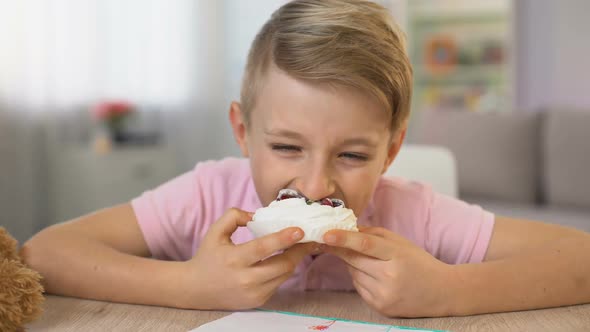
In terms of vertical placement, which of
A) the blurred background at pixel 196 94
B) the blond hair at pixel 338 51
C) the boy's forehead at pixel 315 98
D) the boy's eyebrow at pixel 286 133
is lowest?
the blurred background at pixel 196 94

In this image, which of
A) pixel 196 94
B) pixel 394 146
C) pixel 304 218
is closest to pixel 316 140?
pixel 304 218

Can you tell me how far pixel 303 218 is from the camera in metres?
0.79

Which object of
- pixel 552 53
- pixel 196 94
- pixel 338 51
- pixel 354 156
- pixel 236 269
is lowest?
pixel 196 94

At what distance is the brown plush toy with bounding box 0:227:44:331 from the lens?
2.36 ft

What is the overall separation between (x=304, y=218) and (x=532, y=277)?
33 cm

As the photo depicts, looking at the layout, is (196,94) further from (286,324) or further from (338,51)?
(286,324)

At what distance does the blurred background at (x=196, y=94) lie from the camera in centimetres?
387

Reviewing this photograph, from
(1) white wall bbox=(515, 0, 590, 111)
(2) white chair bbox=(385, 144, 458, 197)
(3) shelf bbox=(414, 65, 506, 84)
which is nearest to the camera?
(2) white chair bbox=(385, 144, 458, 197)

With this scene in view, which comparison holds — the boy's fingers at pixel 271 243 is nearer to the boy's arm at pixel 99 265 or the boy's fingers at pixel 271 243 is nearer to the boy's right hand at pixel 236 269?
the boy's right hand at pixel 236 269

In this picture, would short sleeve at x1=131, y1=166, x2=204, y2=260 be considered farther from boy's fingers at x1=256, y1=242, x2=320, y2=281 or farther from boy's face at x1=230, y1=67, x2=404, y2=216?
boy's fingers at x1=256, y1=242, x2=320, y2=281

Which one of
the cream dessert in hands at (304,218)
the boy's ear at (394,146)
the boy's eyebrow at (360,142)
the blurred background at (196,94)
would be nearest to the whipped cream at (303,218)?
the cream dessert in hands at (304,218)

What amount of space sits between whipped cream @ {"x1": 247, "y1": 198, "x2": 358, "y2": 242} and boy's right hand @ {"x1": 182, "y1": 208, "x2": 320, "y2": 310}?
3cm

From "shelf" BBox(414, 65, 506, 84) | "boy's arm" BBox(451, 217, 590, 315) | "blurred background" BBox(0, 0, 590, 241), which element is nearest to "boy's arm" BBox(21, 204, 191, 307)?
"boy's arm" BBox(451, 217, 590, 315)

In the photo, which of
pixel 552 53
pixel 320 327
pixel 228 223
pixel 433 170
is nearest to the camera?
pixel 320 327
